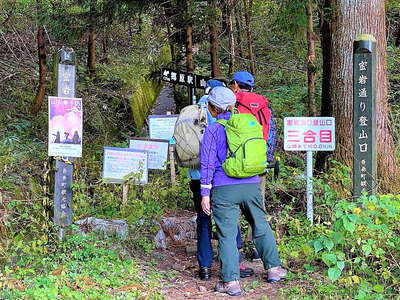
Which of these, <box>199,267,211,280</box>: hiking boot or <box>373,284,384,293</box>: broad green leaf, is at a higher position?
<box>373,284,384,293</box>: broad green leaf

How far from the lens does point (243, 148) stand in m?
4.25

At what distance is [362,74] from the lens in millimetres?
5020

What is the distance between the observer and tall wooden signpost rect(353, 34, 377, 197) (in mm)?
4988

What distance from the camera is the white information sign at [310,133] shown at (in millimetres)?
6008

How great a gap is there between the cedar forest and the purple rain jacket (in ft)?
2.93

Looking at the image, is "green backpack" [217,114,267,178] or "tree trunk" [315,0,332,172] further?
"tree trunk" [315,0,332,172]

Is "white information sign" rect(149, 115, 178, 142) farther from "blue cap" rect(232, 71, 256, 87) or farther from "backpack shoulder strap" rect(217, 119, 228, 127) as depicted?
"backpack shoulder strap" rect(217, 119, 228, 127)

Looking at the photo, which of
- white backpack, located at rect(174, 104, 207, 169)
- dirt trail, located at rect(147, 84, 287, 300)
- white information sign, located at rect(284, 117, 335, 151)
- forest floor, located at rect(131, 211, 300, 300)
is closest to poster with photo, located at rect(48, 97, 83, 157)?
white backpack, located at rect(174, 104, 207, 169)

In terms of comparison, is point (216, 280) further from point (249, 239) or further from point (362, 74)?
point (362, 74)

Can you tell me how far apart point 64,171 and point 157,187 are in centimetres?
224

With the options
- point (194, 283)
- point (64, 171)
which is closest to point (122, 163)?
point (64, 171)

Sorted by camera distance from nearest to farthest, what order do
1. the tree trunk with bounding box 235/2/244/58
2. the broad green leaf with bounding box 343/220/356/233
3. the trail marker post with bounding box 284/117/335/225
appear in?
the broad green leaf with bounding box 343/220/356/233, the trail marker post with bounding box 284/117/335/225, the tree trunk with bounding box 235/2/244/58

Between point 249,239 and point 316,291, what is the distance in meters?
1.66

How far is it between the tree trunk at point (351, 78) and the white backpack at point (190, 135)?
231 cm
